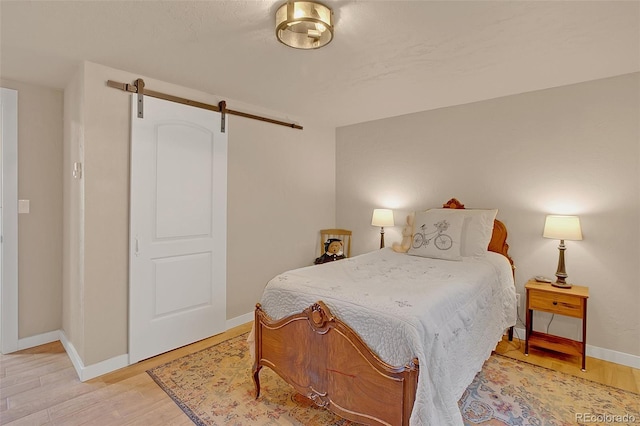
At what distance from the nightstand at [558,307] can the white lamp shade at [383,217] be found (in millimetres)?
1472

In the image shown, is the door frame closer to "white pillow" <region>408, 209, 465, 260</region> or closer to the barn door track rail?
the barn door track rail

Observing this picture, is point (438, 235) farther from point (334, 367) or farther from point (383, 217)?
point (334, 367)

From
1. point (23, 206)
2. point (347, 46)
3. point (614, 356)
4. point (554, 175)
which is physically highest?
point (347, 46)

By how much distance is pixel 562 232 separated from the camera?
2.61 meters

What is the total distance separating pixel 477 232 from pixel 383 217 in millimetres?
1101

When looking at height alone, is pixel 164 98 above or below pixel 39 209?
above

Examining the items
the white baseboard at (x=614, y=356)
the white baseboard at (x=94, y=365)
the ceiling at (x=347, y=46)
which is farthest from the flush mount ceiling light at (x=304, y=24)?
the white baseboard at (x=614, y=356)

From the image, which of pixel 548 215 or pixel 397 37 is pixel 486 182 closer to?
pixel 548 215

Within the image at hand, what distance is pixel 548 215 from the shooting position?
2.85m

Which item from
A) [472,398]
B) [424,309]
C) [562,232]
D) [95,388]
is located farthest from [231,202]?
[562,232]

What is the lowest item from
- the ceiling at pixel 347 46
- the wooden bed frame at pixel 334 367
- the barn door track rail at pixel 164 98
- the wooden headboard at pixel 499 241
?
the wooden bed frame at pixel 334 367

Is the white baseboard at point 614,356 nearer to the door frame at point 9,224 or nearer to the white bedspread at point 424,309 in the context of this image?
the white bedspread at point 424,309

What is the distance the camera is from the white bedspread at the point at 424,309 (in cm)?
145

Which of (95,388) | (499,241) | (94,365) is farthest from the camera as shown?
(499,241)
